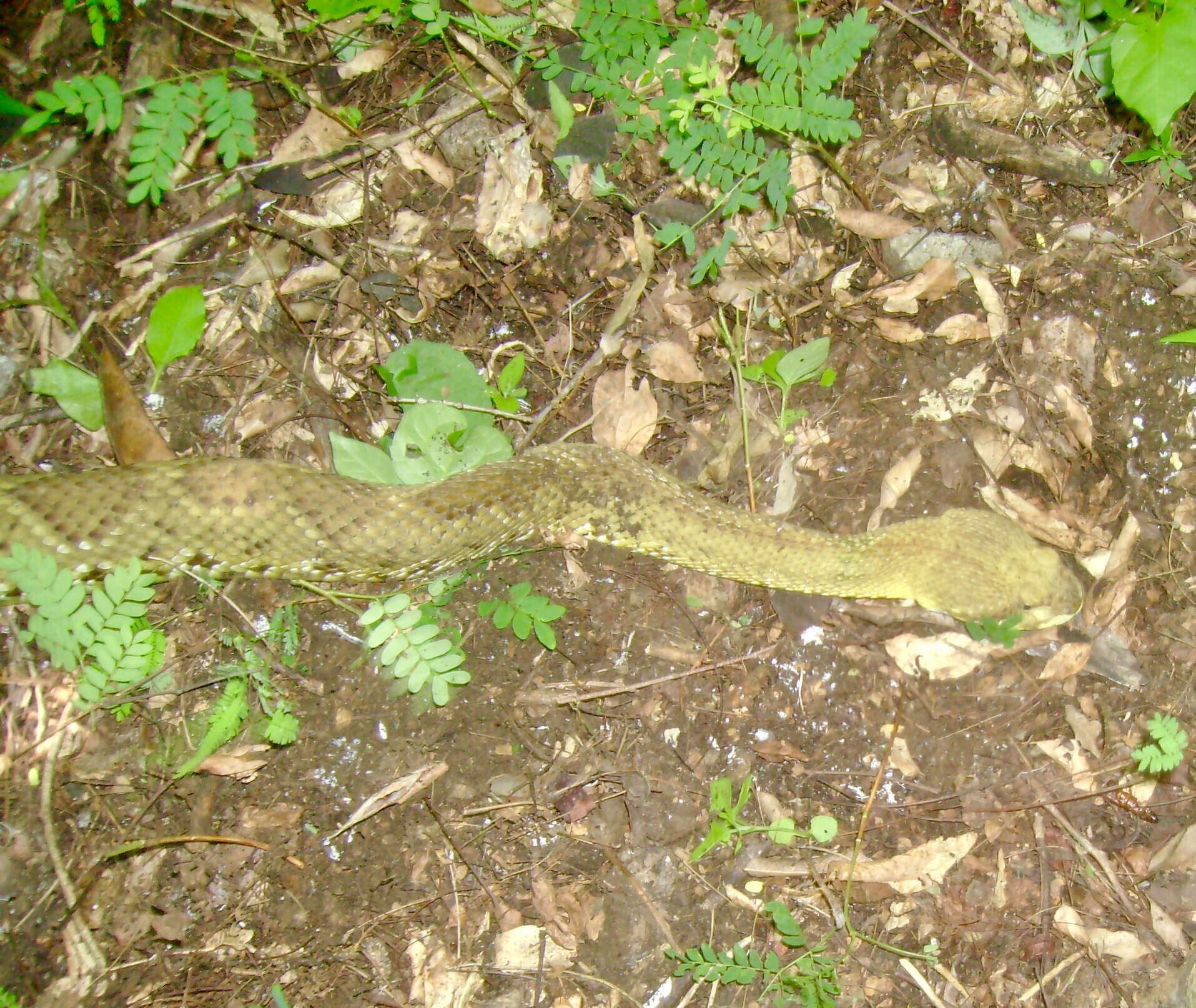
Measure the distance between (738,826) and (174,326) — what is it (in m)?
3.91

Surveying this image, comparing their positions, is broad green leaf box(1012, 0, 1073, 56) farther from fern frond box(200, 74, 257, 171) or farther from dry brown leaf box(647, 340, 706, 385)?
fern frond box(200, 74, 257, 171)

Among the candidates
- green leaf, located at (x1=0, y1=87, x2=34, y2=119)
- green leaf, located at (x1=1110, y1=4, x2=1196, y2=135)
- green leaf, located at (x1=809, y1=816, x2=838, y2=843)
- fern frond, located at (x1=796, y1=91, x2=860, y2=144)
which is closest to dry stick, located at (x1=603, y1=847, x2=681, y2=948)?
green leaf, located at (x1=809, y1=816, x2=838, y2=843)

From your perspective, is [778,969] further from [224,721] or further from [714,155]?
[714,155]

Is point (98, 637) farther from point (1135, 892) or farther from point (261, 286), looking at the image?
point (1135, 892)

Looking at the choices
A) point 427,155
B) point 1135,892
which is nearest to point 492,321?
point 427,155

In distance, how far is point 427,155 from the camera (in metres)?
4.42

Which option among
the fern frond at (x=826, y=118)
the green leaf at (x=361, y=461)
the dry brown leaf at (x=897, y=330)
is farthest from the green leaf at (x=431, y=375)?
the dry brown leaf at (x=897, y=330)

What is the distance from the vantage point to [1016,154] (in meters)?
4.52

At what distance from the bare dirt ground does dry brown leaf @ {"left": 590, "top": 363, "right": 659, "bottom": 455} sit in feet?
0.29

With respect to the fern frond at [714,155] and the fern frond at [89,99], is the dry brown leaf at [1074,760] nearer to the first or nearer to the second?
the fern frond at [714,155]

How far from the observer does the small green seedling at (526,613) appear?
3.79m

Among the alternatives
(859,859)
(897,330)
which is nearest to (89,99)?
(897,330)

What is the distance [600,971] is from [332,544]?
242 cm

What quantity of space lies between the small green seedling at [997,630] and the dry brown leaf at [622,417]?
1.97 m
